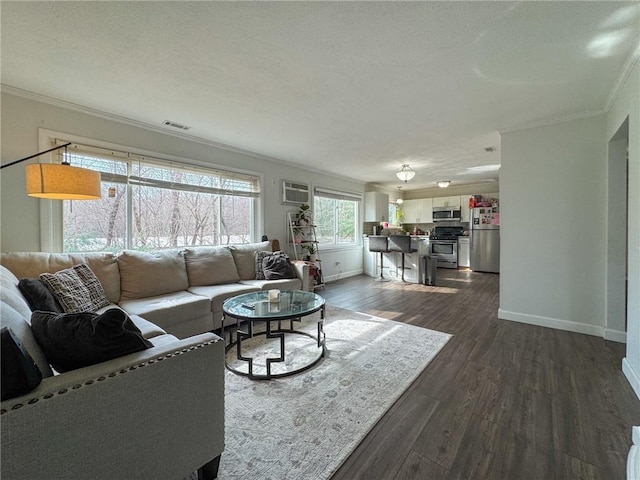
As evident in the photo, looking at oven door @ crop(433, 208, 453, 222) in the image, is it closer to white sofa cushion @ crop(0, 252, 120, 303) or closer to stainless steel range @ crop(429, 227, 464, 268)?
stainless steel range @ crop(429, 227, 464, 268)

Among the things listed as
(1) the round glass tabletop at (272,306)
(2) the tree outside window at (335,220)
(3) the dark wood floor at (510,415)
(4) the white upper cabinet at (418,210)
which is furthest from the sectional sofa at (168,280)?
(4) the white upper cabinet at (418,210)

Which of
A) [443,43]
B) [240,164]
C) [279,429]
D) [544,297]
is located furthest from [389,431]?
[240,164]

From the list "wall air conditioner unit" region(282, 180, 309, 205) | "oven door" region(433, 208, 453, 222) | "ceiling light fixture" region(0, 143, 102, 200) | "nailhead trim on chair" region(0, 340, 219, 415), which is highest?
"wall air conditioner unit" region(282, 180, 309, 205)

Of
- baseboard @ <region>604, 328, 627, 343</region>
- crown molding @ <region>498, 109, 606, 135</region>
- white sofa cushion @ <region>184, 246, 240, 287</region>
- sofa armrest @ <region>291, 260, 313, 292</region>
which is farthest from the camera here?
sofa armrest @ <region>291, 260, 313, 292</region>

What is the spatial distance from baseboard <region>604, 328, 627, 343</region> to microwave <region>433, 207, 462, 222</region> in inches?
204

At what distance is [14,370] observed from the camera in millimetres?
825

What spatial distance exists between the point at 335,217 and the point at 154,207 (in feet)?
12.6

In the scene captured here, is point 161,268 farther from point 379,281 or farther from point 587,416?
point 379,281

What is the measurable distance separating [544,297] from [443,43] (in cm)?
307

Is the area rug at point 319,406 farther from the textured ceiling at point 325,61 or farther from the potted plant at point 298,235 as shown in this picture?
the potted plant at point 298,235

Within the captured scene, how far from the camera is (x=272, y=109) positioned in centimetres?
281

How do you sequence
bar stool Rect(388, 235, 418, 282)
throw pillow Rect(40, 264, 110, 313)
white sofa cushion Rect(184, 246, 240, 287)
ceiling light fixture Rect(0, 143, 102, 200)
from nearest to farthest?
ceiling light fixture Rect(0, 143, 102, 200) < throw pillow Rect(40, 264, 110, 313) < white sofa cushion Rect(184, 246, 240, 287) < bar stool Rect(388, 235, 418, 282)

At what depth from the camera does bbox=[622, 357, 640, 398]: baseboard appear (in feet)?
6.28

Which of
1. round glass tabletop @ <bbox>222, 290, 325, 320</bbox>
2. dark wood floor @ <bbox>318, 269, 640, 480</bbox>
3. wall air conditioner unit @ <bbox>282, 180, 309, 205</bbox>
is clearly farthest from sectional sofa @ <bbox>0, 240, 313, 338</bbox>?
dark wood floor @ <bbox>318, 269, 640, 480</bbox>
